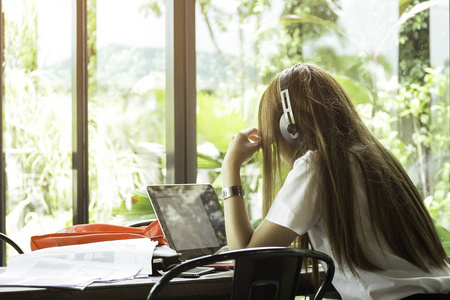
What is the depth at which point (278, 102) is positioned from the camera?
1.91 meters

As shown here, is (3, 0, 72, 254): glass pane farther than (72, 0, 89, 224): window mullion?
Yes

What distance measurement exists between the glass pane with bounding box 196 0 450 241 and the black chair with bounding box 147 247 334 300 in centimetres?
192

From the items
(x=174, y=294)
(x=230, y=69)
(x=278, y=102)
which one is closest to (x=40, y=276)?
(x=174, y=294)

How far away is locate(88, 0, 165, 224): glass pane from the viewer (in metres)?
3.48

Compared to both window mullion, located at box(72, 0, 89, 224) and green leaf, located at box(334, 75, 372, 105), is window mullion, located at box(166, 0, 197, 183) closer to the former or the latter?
window mullion, located at box(72, 0, 89, 224)

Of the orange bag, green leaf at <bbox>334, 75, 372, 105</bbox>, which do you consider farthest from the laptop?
green leaf at <bbox>334, 75, 372, 105</bbox>

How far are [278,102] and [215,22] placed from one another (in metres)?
1.53

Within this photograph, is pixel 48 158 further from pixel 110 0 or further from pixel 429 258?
pixel 429 258

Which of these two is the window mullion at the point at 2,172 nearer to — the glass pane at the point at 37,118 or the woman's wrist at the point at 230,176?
the glass pane at the point at 37,118

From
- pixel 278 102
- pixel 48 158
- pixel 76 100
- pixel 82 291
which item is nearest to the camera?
pixel 82 291

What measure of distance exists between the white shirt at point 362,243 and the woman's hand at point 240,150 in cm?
30

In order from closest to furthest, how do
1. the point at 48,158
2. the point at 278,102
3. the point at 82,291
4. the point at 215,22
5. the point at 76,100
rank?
1. the point at 82,291
2. the point at 278,102
3. the point at 215,22
4. the point at 76,100
5. the point at 48,158

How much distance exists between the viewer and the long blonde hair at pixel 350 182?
166 cm

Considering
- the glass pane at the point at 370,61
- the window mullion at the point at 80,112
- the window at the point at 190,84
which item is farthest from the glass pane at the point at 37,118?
the glass pane at the point at 370,61
